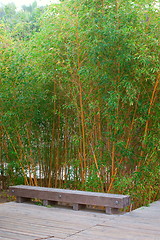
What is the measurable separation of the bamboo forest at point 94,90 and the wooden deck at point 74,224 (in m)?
0.68

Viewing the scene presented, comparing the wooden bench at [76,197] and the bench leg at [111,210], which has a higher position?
the wooden bench at [76,197]

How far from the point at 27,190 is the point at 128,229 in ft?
6.00

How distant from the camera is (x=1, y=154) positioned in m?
7.36

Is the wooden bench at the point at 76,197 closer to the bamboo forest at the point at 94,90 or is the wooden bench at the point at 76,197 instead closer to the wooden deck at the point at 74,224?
the wooden deck at the point at 74,224

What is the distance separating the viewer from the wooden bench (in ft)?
14.1

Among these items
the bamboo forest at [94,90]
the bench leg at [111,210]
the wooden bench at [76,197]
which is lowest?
the bench leg at [111,210]

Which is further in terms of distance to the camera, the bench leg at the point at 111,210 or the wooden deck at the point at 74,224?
the bench leg at the point at 111,210

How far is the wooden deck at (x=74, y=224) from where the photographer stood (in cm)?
337

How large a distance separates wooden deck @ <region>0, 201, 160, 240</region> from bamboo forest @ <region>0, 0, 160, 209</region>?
68 centimetres

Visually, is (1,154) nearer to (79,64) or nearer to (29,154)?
(29,154)

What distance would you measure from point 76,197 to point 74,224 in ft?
2.28

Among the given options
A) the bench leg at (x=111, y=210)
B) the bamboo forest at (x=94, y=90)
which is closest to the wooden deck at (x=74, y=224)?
the bench leg at (x=111, y=210)

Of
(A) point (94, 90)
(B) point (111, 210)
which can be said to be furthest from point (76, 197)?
(A) point (94, 90)

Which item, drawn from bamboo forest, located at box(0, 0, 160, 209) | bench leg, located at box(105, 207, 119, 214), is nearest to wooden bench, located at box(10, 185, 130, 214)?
bench leg, located at box(105, 207, 119, 214)
